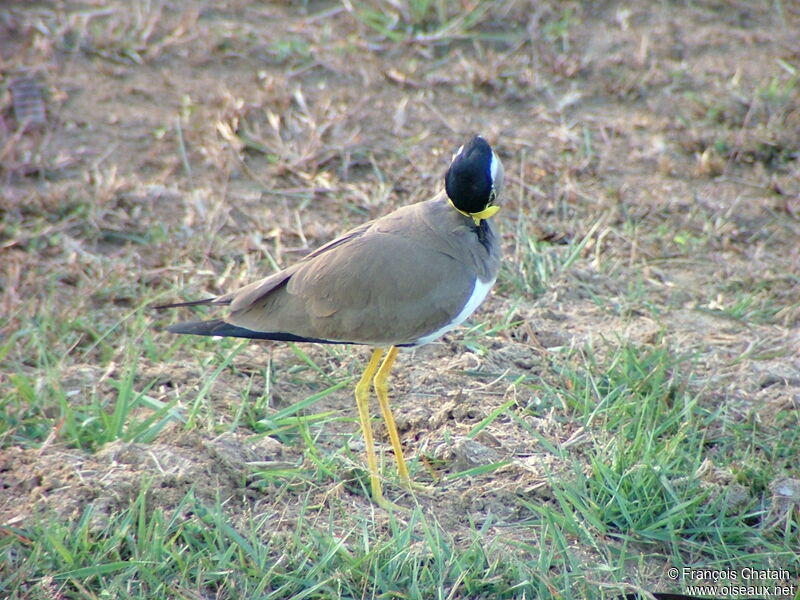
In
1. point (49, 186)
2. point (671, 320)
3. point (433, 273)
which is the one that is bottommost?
point (671, 320)

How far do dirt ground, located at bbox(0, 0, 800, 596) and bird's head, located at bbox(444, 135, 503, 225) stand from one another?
0.84 meters

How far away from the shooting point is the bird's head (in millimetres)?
3307

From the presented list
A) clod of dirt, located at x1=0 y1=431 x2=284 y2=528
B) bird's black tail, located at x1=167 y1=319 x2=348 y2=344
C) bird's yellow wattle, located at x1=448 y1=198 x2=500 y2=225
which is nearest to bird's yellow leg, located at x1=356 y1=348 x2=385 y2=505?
bird's black tail, located at x1=167 y1=319 x2=348 y2=344

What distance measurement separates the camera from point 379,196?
16.6 feet

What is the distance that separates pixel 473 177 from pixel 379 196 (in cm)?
179

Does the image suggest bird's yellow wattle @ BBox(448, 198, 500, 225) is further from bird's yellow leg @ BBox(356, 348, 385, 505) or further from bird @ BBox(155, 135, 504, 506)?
bird's yellow leg @ BBox(356, 348, 385, 505)

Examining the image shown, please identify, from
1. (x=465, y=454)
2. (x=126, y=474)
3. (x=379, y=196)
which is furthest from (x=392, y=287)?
(x=379, y=196)

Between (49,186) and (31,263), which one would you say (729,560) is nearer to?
(31,263)

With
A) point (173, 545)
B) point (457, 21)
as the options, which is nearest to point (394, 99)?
point (457, 21)

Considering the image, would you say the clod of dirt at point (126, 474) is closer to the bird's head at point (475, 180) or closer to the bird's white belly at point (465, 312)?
the bird's white belly at point (465, 312)

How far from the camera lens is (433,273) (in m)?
3.36

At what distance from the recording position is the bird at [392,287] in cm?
334

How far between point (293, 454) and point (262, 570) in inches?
24.6

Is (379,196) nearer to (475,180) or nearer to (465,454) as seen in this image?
(475,180)
